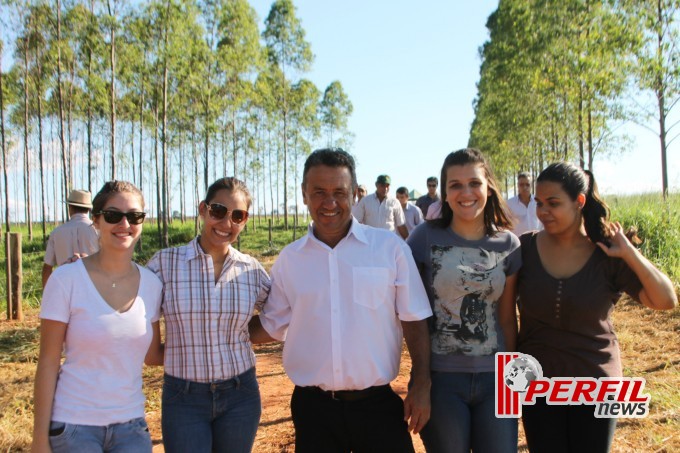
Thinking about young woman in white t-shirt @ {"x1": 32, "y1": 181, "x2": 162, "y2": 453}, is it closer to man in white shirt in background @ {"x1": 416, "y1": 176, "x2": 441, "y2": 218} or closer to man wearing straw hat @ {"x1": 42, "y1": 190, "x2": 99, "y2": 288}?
man wearing straw hat @ {"x1": 42, "y1": 190, "x2": 99, "y2": 288}

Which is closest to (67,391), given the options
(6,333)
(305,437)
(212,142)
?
(305,437)

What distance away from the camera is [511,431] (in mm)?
2260

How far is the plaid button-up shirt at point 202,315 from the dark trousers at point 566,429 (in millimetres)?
1380

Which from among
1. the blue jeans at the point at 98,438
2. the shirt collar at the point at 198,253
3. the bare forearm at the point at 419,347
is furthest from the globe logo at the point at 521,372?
the blue jeans at the point at 98,438

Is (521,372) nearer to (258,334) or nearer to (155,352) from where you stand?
(258,334)

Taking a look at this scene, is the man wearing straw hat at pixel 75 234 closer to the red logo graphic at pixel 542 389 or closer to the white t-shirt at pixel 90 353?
the white t-shirt at pixel 90 353

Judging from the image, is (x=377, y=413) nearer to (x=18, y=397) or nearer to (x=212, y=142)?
(x=18, y=397)

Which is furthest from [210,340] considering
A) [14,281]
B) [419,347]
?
[14,281]

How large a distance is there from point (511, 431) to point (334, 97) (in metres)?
33.4

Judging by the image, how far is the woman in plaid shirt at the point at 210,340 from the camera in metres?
2.29

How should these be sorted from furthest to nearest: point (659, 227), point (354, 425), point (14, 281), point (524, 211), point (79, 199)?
point (659, 227) → point (14, 281) → point (524, 211) → point (79, 199) → point (354, 425)

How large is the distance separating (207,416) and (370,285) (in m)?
0.92

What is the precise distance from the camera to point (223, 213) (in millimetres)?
2486

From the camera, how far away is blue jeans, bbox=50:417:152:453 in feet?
6.48
